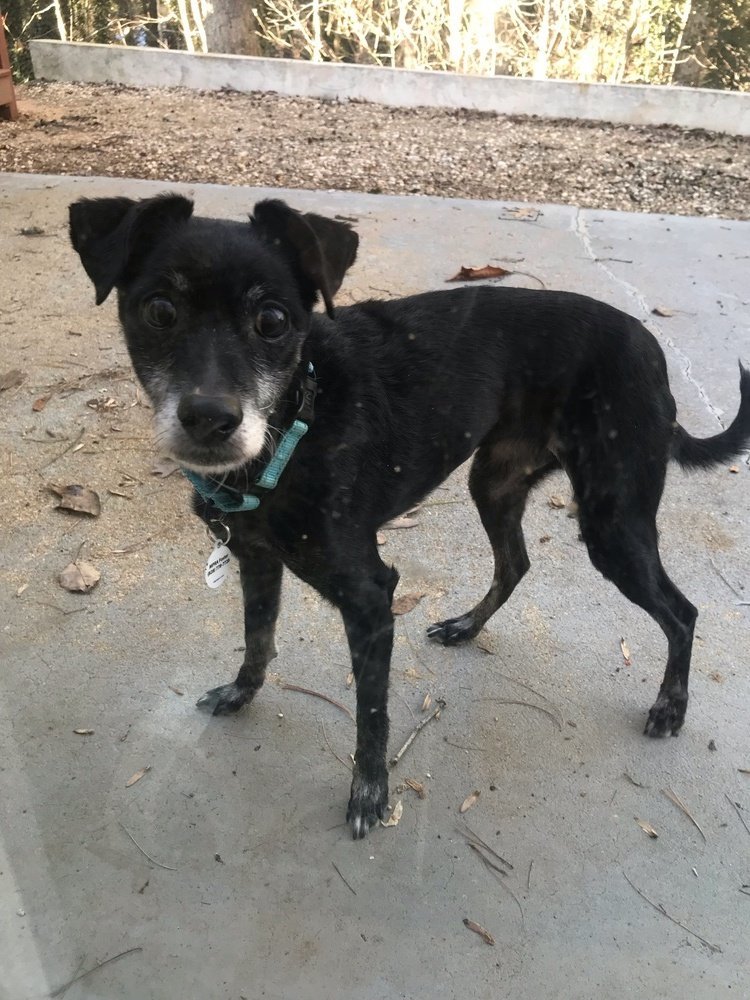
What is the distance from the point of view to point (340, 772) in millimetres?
2457

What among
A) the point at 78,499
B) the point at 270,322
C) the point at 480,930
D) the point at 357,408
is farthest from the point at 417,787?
the point at 78,499

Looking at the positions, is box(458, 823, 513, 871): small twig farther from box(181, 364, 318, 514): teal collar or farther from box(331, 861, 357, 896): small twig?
box(181, 364, 318, 514): teal collar

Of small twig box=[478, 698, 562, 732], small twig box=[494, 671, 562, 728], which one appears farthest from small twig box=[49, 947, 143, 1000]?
small twig box=[494, 671, 562, 728]

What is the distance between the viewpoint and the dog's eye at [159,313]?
2084 mm

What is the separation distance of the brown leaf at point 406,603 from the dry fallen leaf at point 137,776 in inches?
41.8

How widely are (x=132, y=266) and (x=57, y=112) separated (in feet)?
25.8

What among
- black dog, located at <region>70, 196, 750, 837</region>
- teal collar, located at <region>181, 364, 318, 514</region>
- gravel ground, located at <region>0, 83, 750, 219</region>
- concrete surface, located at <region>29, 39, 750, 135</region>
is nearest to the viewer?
black dog, located at <region>70, 196, 750, 837</region>

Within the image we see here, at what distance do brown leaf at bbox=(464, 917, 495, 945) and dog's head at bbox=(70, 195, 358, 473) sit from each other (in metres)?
1.22

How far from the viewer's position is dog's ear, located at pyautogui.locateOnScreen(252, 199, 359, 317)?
2193mm

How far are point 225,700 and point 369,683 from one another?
54cm

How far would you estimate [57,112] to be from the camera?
28.7 feet

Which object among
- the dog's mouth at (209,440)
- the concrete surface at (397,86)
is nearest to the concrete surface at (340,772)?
the dog's mouth at (209,440)

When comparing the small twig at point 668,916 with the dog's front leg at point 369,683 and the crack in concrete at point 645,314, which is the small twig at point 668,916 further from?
the crack in concrete at point 645,314

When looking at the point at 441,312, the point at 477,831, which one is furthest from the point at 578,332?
the point at 477,831
